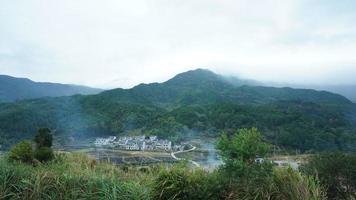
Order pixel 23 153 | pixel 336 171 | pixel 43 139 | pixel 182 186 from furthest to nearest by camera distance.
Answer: pixel 43 139
pixel 336 171
pixel 23 153
pixel 182 186

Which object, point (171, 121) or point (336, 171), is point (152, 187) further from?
point (171, 121)

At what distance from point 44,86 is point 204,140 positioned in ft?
352

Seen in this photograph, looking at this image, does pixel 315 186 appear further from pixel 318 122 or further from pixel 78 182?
pixel 318 122

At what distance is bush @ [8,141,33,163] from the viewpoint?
8.16 m

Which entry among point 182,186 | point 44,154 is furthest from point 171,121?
point 182,186

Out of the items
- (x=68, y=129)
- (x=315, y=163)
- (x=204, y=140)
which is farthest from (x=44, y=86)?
(x=315, y=163)

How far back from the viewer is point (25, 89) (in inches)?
4995

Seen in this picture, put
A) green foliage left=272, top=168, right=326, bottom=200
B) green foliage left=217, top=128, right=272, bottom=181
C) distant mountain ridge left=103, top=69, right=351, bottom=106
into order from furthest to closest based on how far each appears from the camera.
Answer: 1. distant mountain ridge left=103, top=69, right=351, bottom=106
2. green foliage left=217, top=128, right=272, bottom=181
3. green foliage left=272, top=168, right=326, bottom=200

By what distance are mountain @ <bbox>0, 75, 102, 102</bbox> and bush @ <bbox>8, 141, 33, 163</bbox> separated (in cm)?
10581

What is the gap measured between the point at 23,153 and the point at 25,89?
127609mm

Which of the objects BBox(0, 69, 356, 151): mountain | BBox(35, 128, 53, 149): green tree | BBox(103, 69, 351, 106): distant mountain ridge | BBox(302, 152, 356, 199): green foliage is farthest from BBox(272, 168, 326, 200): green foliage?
BBox(103, 69, 351, 106): distant mountain ridge

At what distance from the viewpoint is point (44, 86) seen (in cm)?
14288

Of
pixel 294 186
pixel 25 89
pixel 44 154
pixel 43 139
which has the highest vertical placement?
pixel 25 89

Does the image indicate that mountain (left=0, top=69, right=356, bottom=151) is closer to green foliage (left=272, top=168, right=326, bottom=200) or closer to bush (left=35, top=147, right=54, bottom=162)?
bush (left=35, top=147, right=54, bottom=162)
